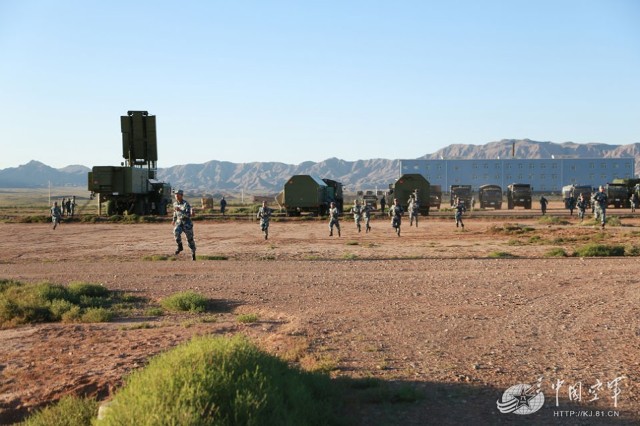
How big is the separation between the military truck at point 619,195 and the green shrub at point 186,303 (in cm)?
4895

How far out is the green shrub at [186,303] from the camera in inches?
Answer: 437

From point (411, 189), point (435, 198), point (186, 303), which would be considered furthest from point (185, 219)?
point (435, 198)

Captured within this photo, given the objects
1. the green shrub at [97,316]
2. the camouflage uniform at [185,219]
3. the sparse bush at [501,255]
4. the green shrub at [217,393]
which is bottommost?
the sparse bush at [501,255]

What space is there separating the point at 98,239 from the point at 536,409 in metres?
25.8

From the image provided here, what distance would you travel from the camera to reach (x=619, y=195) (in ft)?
176

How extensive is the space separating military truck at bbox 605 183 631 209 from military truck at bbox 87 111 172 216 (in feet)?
114

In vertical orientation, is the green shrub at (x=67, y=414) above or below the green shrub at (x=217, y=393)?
below

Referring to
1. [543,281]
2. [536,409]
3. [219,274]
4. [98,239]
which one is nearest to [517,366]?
[536,409]

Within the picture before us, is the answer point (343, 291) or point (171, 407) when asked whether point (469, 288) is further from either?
point (171, 407)

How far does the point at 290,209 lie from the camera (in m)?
45.5

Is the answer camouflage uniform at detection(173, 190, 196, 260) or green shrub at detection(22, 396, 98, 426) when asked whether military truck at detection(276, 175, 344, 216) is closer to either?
camouflage uniform at detection(173, 190, 196, 260)

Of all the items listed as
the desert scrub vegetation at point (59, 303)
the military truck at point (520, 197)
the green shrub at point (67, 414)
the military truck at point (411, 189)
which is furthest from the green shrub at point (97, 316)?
the military truck at point (520, 197)

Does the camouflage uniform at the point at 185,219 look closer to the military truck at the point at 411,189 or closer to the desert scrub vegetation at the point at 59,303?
the desert scrub vegetation at the point at 59,303

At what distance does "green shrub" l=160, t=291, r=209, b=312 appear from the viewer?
1109 cm
